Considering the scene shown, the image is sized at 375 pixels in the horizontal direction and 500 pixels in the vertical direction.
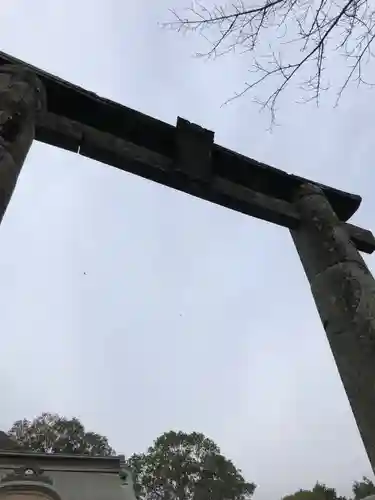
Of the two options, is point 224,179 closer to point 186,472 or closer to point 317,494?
point 186,472

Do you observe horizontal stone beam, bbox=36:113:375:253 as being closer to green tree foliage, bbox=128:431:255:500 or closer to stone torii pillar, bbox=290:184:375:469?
stone torii pillar, bbox=290:184:375:469

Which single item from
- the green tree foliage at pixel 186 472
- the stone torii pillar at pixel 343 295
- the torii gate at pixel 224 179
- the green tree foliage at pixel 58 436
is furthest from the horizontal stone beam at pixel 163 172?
the green tree foliage at pixel 186 472

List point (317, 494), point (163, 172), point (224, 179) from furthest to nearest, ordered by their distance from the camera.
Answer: point (317, 494), point (224, 179), point (163, 172)

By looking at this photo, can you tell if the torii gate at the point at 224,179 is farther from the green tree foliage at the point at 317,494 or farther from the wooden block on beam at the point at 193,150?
the green tree foliage at the point at 317,494

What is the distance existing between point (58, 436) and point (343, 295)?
98.2 ft

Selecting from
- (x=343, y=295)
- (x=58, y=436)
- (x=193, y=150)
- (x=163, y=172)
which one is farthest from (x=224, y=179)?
(x=58, y=436)

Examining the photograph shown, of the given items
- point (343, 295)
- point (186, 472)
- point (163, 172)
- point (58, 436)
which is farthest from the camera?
point (186, 472)

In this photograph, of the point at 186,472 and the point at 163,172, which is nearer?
the point at 163,172

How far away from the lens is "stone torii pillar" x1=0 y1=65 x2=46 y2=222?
260cm

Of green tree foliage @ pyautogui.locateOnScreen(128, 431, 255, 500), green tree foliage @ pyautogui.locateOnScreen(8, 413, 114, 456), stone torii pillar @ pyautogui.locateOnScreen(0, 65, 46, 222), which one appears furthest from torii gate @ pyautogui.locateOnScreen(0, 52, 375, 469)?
green tree foliage @ pyautogui.locateOnScreen(128, 431, 255, 500)

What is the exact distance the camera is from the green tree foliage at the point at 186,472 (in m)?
32.9

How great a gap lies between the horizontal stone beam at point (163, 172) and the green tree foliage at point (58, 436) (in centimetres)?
2743

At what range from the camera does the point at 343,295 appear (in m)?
3.26

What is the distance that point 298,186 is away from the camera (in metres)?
4.29
